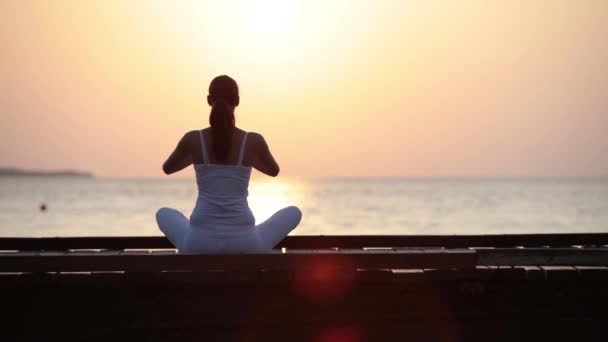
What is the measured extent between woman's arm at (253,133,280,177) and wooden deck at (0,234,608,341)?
860 mm

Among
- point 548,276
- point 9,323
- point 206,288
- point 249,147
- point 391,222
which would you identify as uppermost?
point 391,222

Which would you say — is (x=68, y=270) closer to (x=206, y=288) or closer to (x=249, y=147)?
(x=206, y=288)

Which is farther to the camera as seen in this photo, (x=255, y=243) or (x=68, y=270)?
(x=255, y=243)

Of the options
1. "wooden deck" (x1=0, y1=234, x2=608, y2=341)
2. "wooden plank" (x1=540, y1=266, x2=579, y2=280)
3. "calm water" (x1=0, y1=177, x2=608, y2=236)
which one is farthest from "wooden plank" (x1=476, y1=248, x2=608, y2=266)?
"calm water" (x1=0, y1=177, x2=608, y2=236)

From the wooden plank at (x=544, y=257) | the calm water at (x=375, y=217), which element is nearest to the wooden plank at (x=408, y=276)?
the wooden plank at (x=544, y=257)

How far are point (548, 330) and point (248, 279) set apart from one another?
194 centimetres

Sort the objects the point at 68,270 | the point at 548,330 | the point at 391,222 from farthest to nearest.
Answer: the point at 391,222 < the point at 548,330 < the point at 68,270

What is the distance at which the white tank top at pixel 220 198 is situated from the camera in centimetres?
494

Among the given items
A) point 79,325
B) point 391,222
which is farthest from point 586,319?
point 391,222

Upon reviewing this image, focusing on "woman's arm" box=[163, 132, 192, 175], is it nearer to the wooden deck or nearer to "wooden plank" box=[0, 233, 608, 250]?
the wooden deck

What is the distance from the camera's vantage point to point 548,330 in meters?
4.71

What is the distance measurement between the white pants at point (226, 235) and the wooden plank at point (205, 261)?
51cm

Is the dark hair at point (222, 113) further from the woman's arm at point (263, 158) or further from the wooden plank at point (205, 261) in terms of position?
the wooden plank at point (205, 261)

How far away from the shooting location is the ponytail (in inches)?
193
